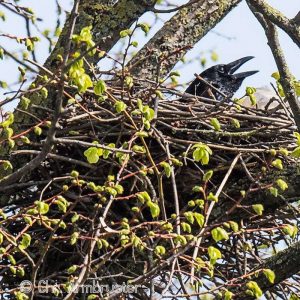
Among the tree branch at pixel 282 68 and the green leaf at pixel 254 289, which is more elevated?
the tree branch at pixel 282 68

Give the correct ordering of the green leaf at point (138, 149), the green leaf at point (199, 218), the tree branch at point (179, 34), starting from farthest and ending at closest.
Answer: the tree branch at point (179, 34)
the green leaf at point (138, 149)
the green leaf at point (199, 218)

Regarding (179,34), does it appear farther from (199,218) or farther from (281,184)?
(199,218)

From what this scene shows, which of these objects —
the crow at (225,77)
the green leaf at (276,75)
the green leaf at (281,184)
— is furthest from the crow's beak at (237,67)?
the green leaf at (281,184)

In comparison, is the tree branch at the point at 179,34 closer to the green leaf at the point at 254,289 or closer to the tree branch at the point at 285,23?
the tree branch at the point at 285,23

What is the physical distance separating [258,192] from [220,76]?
134cm

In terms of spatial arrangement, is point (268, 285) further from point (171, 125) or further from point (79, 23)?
point (79, 23)

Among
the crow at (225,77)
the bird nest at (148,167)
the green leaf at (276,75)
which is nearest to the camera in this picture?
the bird nest at (148,167)

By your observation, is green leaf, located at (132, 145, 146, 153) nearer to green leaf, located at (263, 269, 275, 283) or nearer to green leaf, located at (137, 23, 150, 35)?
green leaf, located at (137, 23, 150, 35)

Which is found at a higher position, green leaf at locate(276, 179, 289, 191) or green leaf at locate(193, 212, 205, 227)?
green leaf at locate(276, 179, 289, 191)

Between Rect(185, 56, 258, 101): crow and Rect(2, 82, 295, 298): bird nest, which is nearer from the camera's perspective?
Rect(2, 82, 295, 298): bird nest

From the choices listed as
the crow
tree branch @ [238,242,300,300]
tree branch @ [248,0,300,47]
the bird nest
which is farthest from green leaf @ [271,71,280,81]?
the crow

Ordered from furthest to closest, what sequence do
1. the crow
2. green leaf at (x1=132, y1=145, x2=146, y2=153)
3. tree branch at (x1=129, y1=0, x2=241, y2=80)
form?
the crow, tree branch at (x1=129, y1=0, x2=241, y2=80), green leaf at (x1=132, y1=145, x2=146, y2=153)

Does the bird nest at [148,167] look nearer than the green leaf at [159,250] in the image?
No

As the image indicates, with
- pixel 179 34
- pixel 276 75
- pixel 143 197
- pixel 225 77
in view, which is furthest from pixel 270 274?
pixel 225 77
